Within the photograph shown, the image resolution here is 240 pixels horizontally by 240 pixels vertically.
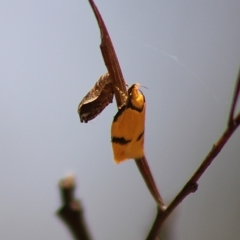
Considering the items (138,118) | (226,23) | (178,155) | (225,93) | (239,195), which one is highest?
(138,118)

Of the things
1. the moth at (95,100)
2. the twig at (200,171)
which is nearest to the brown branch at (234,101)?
the twig at (200,171)

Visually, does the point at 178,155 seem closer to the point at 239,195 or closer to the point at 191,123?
the point at 191,123

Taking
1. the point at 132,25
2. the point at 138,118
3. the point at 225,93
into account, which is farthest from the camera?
the point at 225,93

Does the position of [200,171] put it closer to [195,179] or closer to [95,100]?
[195,179]

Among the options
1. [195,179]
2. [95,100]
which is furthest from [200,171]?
[95,100]

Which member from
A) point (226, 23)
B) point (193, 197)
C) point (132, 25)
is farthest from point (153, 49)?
point (193, 197)

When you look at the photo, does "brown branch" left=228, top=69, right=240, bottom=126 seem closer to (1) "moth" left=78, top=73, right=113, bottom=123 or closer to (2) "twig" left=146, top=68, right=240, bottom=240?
(2) "twig" left=146, top=68, right=240, bottom=240

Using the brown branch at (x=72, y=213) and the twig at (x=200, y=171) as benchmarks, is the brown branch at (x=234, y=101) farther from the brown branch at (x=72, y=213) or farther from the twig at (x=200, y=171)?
the brown branch at (x=72, y=213)
